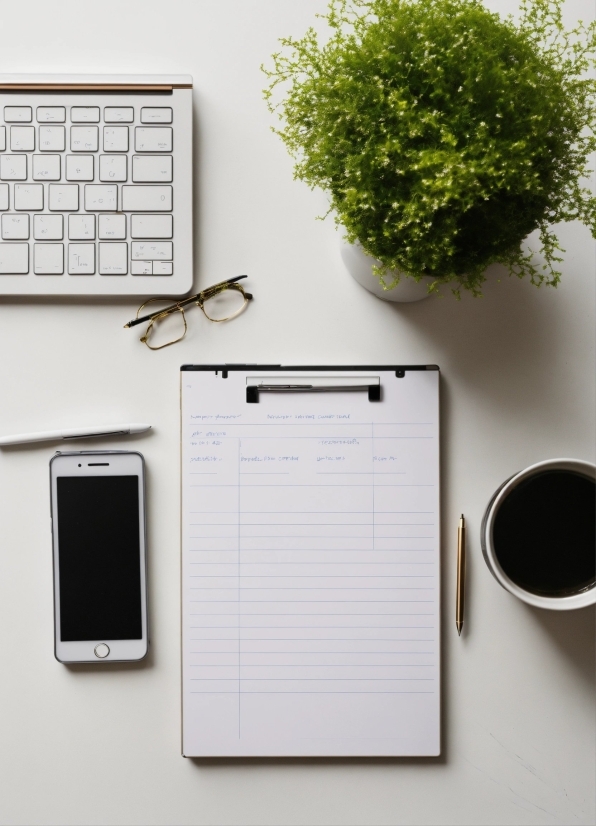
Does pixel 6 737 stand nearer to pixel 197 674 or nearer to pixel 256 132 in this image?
pixel 197 674

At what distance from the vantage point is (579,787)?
77 cm

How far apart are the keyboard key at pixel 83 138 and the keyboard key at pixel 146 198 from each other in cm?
6

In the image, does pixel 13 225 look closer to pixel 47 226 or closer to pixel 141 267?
pixel 47 226

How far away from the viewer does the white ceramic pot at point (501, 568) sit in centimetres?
65

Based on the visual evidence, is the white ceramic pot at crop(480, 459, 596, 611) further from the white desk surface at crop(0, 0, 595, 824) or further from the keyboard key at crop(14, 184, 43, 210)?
the keyboard key at crop(14, 184, 43, 210)

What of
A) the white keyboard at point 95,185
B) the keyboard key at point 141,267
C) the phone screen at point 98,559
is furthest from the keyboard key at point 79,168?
the phone screen at point 98,559

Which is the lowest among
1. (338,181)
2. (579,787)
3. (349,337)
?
(579,787)

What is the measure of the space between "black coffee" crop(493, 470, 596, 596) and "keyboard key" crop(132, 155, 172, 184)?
549 millimetres

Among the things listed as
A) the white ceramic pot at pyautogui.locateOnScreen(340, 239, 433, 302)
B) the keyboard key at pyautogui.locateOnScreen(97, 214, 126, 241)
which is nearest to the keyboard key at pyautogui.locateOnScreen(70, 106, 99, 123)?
the keyboard key at pyautogui.locateOnScreen(97, 214, 126, 241)

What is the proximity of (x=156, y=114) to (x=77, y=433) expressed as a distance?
1.30ft

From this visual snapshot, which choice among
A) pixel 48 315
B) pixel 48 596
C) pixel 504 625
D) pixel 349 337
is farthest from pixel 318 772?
pixel 48 315

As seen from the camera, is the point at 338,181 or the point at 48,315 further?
the point at 48,315

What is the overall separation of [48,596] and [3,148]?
0.55 m

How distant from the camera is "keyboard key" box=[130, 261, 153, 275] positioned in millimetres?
740
